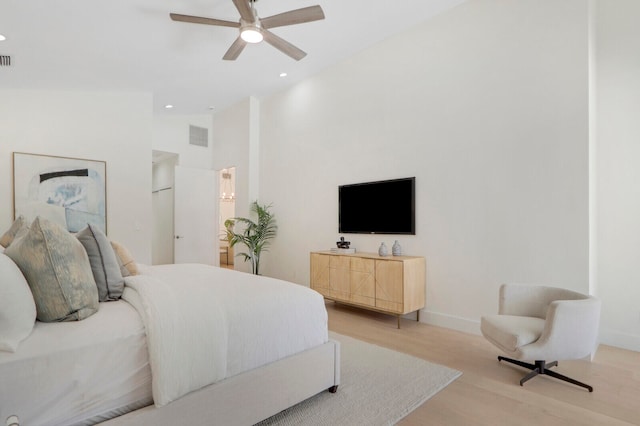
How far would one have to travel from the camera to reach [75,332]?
1458 mm

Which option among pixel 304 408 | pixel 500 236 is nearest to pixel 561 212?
pixel 500 236

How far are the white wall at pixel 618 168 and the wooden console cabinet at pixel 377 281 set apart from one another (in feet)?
5.63

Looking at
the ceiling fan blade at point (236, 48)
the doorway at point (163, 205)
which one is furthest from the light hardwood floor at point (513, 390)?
the doorway at point (163, 205)

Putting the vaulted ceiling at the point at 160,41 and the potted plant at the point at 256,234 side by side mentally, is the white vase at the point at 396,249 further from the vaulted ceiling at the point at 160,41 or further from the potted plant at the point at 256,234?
the potted plant at the point at 256,234

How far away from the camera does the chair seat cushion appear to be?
2.37m

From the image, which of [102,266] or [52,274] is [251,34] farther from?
[52,274]

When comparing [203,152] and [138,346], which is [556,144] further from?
[203,152]

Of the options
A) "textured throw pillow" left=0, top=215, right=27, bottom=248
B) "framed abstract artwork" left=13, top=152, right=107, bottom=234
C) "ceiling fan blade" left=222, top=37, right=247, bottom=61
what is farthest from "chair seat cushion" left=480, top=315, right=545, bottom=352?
"framed abstract artwork" left=13, top=152, right=107, bottom=234

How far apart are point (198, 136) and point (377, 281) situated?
4958 mm

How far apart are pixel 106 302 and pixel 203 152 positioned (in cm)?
558

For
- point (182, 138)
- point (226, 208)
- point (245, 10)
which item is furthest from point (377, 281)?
point (226, 208)

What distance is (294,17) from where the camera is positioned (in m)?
2.99

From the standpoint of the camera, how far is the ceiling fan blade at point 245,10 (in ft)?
9.00

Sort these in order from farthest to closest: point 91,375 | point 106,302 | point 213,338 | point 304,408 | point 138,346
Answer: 1. point 304,408
2. point 106,302
3. point 213,338
4. point 138,346
5. point 91,375
